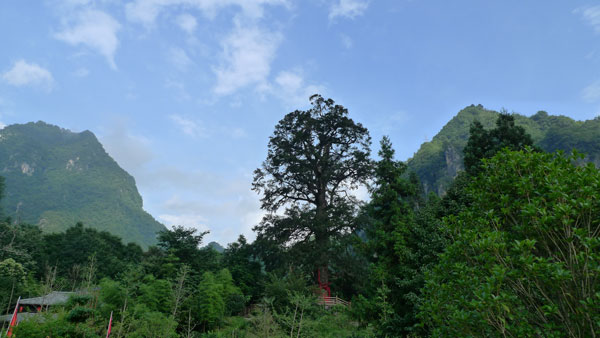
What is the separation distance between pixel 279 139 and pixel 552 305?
2732 cm

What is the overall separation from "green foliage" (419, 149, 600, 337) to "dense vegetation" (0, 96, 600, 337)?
2 centimetres

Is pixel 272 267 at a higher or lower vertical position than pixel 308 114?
lower

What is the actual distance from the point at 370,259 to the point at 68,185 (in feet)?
526

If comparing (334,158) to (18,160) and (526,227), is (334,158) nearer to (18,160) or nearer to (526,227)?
(526,227)

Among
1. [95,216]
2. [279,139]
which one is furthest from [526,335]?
[95,216]

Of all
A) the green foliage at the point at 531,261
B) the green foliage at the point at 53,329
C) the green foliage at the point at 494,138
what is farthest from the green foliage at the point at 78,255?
the green foliage at the point at 531,261

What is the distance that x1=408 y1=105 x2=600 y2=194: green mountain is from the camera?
71.2m

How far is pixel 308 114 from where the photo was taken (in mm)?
30703

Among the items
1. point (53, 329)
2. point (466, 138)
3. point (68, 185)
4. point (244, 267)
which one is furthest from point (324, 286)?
point (68, 185)

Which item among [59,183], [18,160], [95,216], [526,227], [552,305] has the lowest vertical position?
[552,305]

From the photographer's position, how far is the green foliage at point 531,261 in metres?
4.11

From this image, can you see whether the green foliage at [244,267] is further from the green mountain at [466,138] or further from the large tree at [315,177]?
the green mountain at [466,138]

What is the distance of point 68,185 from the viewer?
460ft

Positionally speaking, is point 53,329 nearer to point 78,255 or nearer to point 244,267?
point 244,267
